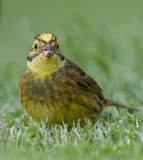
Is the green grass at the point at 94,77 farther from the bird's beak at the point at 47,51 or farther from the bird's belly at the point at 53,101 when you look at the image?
the bird's beak at the point at 47,51

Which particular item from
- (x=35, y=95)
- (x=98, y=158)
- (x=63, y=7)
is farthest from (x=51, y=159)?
(x=63, y=7)

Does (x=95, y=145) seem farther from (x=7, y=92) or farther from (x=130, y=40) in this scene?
(x=130, y=40)

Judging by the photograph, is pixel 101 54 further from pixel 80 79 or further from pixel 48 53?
pixel 48 53

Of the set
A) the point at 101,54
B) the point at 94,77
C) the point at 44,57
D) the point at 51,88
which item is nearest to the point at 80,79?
the point at 51,88

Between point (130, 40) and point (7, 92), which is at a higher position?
point (130, 40)

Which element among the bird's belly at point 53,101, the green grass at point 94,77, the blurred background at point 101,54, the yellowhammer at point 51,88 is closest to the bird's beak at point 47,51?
the yellowhammer at point 51,88

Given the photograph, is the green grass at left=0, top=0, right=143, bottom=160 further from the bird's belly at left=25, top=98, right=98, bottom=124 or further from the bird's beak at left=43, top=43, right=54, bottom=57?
the bird's beak at left=43, top=43, right=54, bottom=57

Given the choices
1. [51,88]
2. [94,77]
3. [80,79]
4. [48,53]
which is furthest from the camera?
[94,77]
